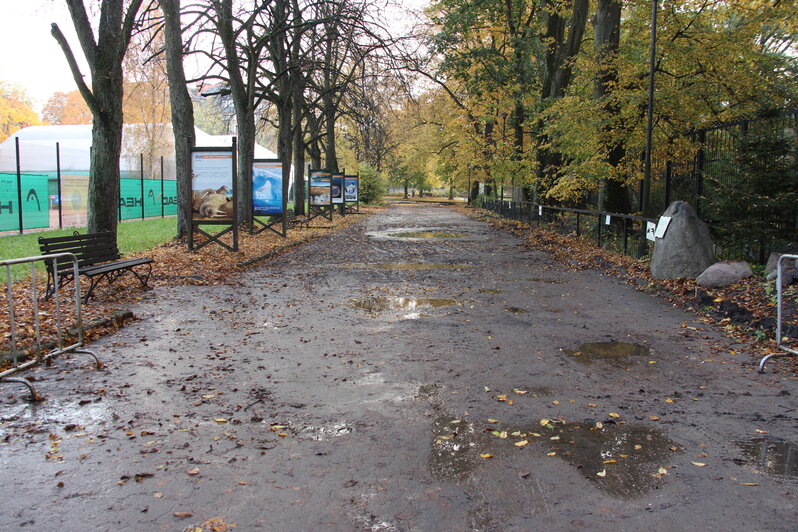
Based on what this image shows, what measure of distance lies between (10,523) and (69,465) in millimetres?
699

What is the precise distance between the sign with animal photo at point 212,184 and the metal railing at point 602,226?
9261mm

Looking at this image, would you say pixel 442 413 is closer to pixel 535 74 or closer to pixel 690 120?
pixel 690 120

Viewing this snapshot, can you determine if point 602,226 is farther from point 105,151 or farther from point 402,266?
point 105,151

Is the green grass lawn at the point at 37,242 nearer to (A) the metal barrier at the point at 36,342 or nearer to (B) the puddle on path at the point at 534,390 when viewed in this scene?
(A) the metal barrier at the point at 36,342

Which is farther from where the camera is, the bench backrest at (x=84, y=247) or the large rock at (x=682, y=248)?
the large rock at (x=682, y=248)

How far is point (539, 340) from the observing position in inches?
285

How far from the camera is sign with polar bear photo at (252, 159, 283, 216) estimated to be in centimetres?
1884

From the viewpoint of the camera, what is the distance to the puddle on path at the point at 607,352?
6.43 m

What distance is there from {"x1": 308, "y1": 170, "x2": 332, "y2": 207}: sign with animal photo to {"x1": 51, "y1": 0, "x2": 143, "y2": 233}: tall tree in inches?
703

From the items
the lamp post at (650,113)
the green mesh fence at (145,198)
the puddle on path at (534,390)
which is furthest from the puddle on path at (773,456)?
the green mesh fence at (145,198)

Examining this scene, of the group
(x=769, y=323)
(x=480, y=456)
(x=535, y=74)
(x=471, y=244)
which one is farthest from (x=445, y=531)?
(x=535, y=74)

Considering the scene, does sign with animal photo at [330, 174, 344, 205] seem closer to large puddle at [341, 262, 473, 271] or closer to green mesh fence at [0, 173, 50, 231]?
green mesh fence at [0, 173, 50, 231]

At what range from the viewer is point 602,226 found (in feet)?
54.4

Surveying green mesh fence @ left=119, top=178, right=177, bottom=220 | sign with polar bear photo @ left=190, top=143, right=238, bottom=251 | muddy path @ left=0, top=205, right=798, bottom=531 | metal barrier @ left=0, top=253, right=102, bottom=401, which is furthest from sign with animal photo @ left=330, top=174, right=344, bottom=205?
metal barrier @ left=0, top=253, right=102, bottom=401
